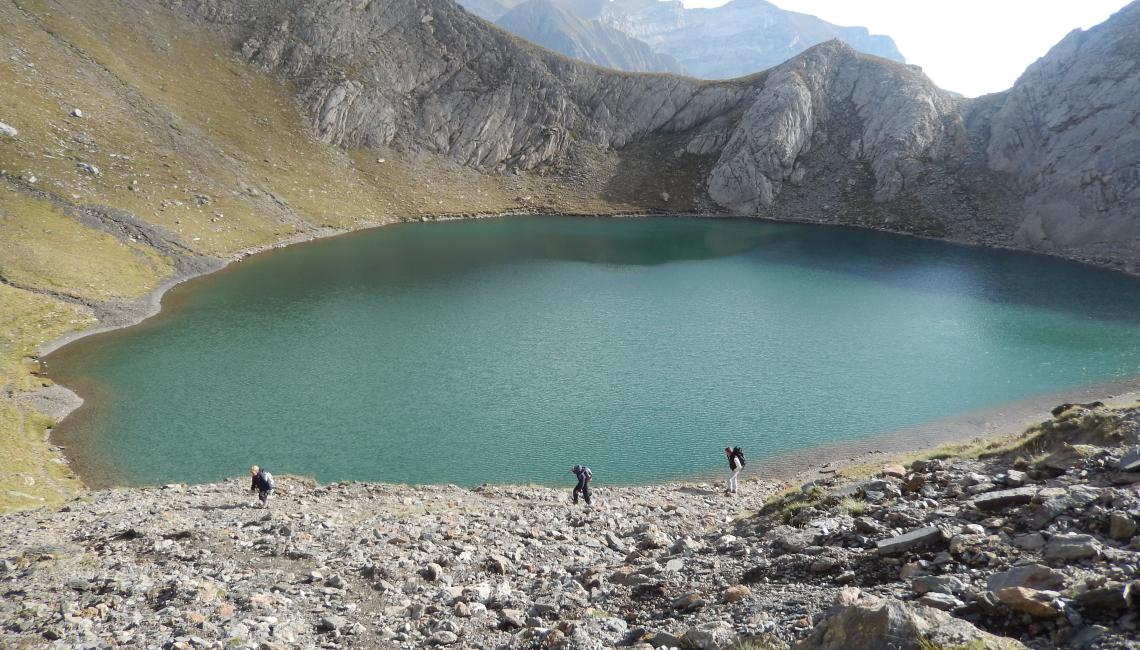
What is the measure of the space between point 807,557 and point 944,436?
25911mm

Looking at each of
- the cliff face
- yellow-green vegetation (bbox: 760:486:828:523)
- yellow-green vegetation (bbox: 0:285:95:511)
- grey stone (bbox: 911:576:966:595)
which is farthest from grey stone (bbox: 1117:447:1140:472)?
the cliff face

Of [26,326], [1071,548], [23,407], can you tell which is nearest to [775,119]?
[26,326]

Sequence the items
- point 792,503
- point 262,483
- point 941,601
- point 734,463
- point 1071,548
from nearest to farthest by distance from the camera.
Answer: point 941,601 < point 1071,548 < point 792,503 < point 262,483 < point 734,463

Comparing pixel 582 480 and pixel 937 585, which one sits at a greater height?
pixel 937 585

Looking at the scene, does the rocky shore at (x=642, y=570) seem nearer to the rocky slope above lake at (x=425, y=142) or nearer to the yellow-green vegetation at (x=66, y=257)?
the rocky slope above lake at (x=425, y=142)

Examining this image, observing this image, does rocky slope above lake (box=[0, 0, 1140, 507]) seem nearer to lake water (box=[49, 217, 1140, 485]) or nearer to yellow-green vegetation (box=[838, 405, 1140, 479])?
lake water (box=[49, 217, 1140, 485])

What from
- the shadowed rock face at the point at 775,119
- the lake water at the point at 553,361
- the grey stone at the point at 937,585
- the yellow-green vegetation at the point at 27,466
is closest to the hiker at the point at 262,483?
the lake water at the point at 553,361

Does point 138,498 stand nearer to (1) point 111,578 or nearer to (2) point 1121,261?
(1) point 111,578

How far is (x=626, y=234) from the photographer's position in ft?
332

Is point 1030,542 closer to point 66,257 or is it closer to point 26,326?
point 26,326

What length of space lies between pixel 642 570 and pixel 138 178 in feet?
256

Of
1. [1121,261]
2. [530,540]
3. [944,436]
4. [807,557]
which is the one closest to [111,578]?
[530,540]

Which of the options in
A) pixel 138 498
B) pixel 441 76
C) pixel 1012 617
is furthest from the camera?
pixel 441 76

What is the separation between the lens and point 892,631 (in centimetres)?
775
